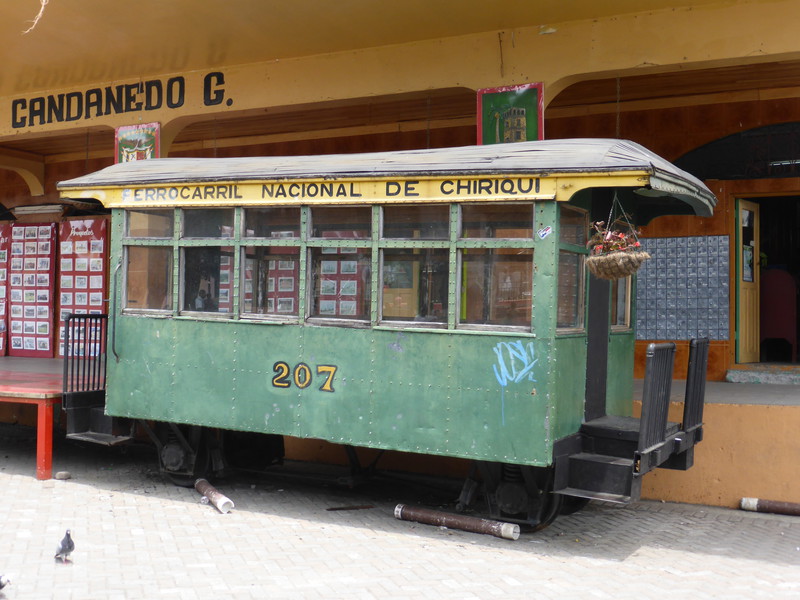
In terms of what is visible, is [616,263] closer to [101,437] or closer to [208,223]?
[208,223]

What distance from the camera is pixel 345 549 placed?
19.1 feet

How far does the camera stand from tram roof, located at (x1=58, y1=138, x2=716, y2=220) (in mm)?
5691

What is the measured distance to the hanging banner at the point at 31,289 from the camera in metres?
13.2

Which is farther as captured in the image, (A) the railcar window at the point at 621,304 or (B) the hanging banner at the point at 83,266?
(B) the hanging banner at the point at 83,266

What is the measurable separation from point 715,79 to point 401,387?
5196 mm

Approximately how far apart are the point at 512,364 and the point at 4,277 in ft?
34.9

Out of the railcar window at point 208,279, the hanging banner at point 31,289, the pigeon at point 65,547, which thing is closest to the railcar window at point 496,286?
the railcar window at point 208,279

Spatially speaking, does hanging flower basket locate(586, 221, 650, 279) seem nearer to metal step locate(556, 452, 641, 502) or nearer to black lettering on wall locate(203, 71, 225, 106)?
metal step locate(556, 452, 641, 502)

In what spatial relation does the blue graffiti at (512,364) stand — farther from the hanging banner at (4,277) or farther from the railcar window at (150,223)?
the hanging banner at (4,277)

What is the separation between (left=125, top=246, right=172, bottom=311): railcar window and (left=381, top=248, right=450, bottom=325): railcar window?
2.08 m

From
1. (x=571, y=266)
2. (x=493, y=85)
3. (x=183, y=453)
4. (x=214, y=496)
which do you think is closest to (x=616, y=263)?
(x=571, y=266)

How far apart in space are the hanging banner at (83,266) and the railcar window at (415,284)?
758 centimetres

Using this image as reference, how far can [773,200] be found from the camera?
1113cm

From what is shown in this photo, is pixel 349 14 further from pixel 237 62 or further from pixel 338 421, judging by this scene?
pixel 338 421
